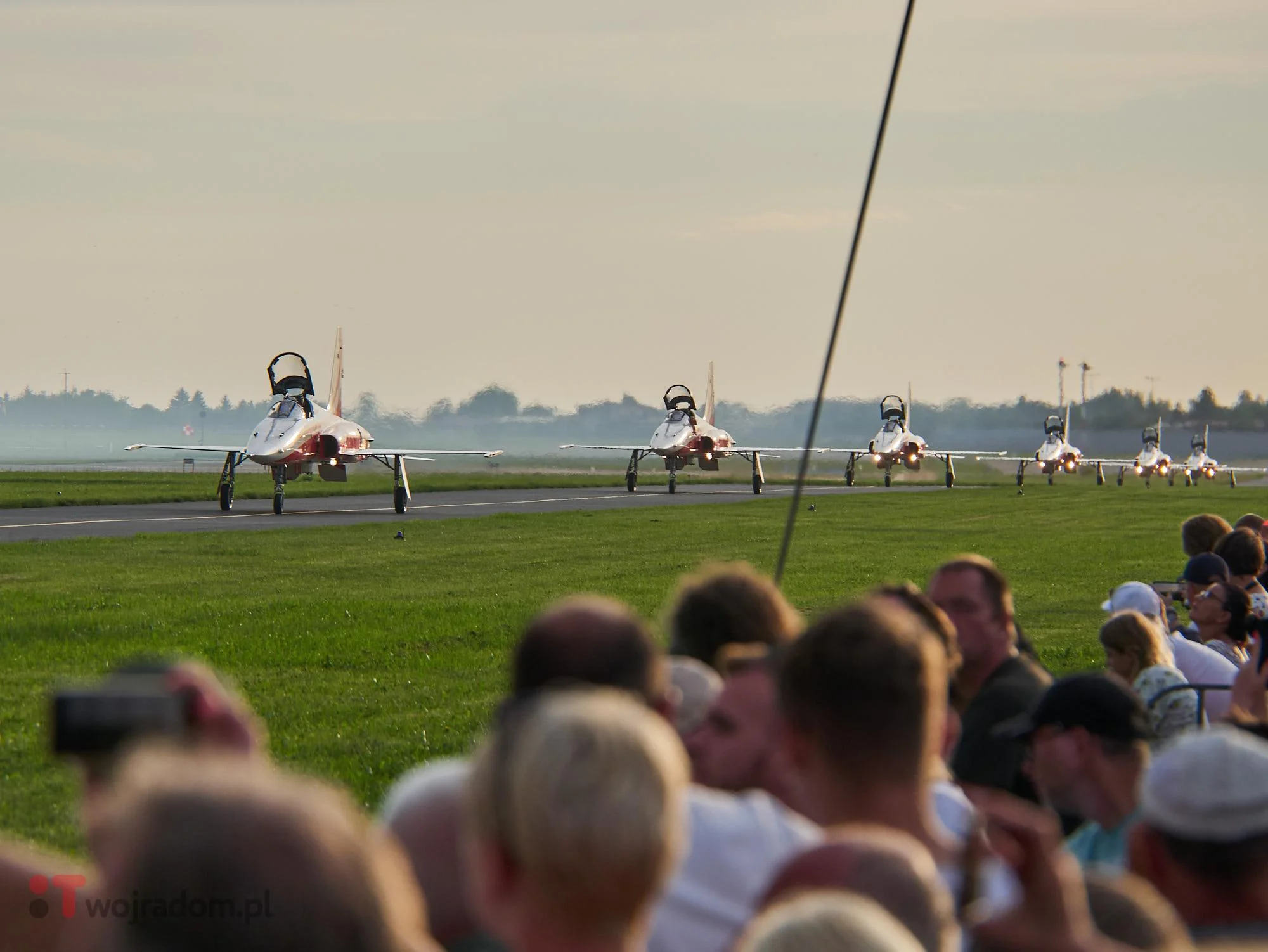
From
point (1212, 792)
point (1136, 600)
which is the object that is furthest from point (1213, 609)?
point (1212, 792)

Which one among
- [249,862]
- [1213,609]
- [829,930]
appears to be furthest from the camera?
[1213,609]

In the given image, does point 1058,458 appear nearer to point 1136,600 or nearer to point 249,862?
point 1136,600

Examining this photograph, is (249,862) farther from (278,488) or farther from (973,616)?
(278,488)

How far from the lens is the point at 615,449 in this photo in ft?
222

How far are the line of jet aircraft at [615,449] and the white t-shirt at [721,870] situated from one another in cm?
1720

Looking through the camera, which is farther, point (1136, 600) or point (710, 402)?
point (710, 402)

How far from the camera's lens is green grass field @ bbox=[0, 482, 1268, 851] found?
35.8 ft

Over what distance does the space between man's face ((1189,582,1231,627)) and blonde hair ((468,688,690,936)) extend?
6958 mm

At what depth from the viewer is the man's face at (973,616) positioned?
21.0 feet

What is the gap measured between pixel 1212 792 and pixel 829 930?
5.33 feet

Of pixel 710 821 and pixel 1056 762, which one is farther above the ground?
pixel 710 821

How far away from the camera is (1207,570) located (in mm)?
9430

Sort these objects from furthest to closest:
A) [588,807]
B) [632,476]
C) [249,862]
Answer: [632,476] → [588,807] → [249,862]

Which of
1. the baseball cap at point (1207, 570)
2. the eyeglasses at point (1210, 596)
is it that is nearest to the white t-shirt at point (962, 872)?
the eyeglasses at point (1210, 596)
